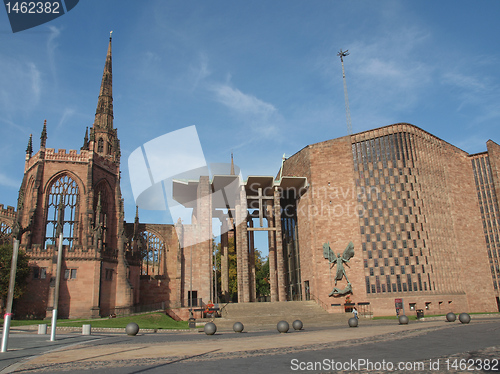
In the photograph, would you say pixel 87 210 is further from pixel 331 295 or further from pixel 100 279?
pixel 331 295

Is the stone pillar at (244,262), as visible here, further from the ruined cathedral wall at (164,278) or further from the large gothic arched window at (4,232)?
the large gothic arched window at (4,232)

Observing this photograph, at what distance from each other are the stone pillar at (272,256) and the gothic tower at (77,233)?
16.1 meters

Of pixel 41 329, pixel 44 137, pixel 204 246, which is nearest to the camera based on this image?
pixel 41 329

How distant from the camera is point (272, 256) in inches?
1940

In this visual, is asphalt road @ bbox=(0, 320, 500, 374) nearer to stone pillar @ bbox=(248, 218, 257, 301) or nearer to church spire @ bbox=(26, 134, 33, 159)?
stone pillar @ bbox=(248, 218, 257, 301)

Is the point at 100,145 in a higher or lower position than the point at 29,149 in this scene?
higher

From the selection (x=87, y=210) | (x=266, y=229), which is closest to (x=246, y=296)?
(x=266, y=229)

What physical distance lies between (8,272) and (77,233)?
30.2 ft

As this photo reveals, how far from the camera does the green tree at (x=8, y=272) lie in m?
36.5

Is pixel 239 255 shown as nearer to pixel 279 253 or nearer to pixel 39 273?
pixel 279 253

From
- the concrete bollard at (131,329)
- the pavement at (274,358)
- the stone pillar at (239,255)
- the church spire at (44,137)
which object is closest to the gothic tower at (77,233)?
the church spire at (44,137)

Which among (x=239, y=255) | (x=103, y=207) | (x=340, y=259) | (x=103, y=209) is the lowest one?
(x=340, y=259)

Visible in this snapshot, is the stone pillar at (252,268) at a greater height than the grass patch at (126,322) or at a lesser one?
greater

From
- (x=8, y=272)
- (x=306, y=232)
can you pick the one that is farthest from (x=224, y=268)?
(x=8, y=272)
